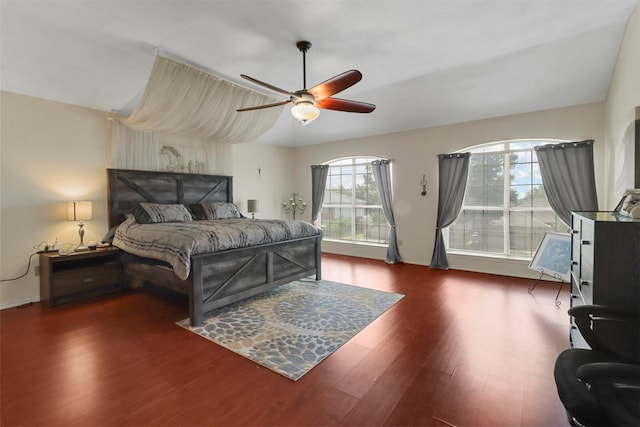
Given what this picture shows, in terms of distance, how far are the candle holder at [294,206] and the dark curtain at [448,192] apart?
3.28 meters

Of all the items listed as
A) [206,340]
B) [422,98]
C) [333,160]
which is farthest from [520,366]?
[333,160]

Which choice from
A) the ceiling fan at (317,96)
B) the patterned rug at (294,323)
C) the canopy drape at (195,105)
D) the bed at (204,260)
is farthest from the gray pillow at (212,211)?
the ceiling fan at (317,96)

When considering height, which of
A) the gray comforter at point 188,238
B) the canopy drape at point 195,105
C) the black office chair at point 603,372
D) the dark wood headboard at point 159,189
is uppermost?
the canopy drape at point 195,105

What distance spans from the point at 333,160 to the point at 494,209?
135 inches

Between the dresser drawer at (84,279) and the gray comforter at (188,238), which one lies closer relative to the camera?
the gray comforter at (188,238)

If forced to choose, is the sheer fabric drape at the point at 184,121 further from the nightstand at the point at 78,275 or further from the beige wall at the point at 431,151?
the beige wall at the point at 431,151

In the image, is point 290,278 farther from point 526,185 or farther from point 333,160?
point 526,185

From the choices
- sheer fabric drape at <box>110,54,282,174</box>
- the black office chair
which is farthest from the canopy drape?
the black office chair

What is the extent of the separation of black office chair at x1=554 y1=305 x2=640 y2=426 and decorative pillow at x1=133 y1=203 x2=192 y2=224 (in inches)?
180

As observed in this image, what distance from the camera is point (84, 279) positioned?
3.69 metres

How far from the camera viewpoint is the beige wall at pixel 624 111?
2389 mm

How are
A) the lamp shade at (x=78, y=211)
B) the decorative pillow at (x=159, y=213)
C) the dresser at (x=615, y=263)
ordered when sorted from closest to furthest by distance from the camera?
the dresser at (x=615, y=263) < the lamp shade at (x=78, y=211) < the decorative pillow at (x=159, y=213)

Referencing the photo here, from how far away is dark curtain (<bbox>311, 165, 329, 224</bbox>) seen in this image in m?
6.88

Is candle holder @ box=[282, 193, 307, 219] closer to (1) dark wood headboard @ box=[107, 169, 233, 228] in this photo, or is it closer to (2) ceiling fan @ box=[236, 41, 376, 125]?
(1) dark wood headboard @ box=[107, 169, 233, 228]
